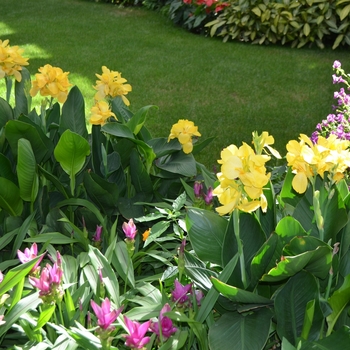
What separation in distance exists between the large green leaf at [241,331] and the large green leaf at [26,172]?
3.48 ft

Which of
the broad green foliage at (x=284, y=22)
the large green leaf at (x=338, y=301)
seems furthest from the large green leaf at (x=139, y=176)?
the broad green foliage at (x=284, y=22)

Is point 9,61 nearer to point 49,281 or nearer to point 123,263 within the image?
point 123,263

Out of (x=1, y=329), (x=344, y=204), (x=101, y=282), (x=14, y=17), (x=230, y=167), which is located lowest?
(x=14, y=17)

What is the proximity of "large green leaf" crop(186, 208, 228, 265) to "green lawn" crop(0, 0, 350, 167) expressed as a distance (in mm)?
2424

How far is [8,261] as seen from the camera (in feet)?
7.80

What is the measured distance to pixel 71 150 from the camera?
2.48 m

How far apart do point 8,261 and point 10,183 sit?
34 centimetres

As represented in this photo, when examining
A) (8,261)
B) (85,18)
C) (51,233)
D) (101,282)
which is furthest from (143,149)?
(85,18)

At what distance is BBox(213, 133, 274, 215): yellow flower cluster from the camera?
5.20 feet

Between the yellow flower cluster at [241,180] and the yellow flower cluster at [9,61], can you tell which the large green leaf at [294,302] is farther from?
the yellow flower cluster at [9,61]

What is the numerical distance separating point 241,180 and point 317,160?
0.28 meters

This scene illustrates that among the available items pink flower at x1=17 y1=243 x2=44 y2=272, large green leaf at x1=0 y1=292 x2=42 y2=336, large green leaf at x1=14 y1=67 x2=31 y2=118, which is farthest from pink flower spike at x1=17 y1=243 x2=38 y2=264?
large green leaf at x1=14 y1=67 x2=31 y2=118

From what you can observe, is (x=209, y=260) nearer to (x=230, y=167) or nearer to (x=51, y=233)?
(x=230, y=167)

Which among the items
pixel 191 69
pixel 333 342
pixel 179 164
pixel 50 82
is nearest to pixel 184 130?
pixel 179 164
